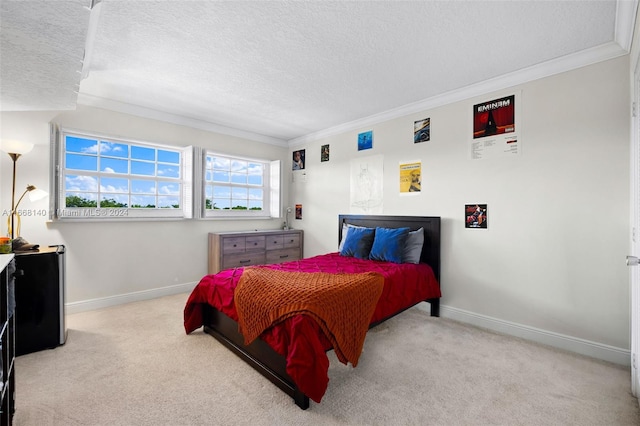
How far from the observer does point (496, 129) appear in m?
2.93

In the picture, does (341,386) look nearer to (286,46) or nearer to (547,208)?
(547,208)

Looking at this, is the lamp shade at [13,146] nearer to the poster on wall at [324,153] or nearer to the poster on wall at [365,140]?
the poster on wall at [324,153]

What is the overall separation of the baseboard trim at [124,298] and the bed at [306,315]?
149 centimetres

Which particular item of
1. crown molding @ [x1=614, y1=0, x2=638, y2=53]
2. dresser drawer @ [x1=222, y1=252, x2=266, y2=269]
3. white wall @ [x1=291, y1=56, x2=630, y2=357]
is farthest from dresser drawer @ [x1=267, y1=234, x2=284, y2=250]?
crown molding @ [x1=614, y1=0, x2=638, y2=53]

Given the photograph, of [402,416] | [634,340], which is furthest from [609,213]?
[402,416]

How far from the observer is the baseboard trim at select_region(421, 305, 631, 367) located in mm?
2281

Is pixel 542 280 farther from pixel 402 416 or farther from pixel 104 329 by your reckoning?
pixel 104 329

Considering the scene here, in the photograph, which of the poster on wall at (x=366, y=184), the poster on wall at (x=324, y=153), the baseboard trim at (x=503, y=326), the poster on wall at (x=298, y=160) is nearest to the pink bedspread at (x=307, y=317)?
the baseboard trim at (x=503, y=326)

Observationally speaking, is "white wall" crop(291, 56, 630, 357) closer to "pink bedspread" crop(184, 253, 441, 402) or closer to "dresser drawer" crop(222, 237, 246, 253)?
"pink bedspread" crop(184, 253, 441, 402)

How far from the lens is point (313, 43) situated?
2320 mm

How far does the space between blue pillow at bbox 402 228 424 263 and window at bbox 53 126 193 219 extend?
303cm

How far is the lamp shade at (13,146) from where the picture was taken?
258 cm

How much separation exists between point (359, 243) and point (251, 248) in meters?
1.75

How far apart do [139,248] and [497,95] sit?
462cm
